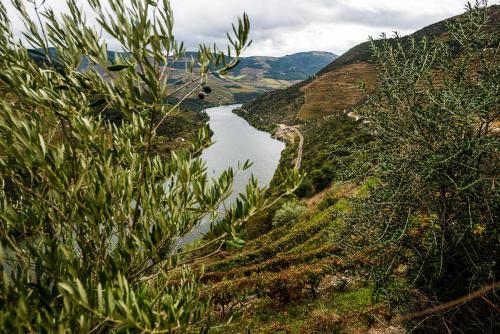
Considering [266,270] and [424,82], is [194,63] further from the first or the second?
[266,270]

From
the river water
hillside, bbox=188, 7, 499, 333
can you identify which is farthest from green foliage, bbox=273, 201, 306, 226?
the river water

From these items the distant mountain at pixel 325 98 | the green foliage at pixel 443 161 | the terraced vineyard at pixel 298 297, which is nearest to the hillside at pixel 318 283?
the terraced vineyard at pixel 298 297

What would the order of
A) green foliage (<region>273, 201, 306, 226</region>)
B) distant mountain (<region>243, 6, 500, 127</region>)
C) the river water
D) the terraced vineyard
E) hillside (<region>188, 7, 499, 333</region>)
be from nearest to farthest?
hillside (<region>188, 7, 499, 333</region>), the terraced vineyard, green foliage (<region>273, 201, 306, 226</region>), the river water, distant mountain (<region>243, 6, 500, 127</region>)

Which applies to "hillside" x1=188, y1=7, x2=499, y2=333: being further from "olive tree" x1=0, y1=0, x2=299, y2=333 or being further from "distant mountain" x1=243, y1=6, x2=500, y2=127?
"distant mountain" x1=243, y1=6, x2=500, y2=127

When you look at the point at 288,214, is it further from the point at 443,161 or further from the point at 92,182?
the point at 92,182

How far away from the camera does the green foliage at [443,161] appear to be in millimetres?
7082

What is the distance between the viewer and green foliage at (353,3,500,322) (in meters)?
7.08

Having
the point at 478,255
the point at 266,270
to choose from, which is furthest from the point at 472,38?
the point at 266,270

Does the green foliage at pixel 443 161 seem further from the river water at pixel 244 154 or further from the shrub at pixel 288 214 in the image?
the river water at pixel 244 154

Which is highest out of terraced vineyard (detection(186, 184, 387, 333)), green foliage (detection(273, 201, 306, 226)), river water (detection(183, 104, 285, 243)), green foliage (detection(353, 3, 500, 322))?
green foliage (detection(353, 3, 500, 322))

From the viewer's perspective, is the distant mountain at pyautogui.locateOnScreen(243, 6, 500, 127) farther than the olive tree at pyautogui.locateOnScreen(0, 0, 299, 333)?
Yes

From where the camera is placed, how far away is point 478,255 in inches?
290

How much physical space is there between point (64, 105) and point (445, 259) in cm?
780

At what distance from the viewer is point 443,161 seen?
6.60m
